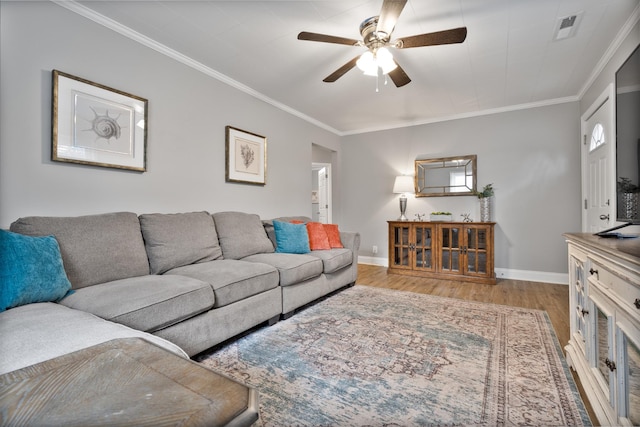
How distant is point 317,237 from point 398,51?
2050 mm

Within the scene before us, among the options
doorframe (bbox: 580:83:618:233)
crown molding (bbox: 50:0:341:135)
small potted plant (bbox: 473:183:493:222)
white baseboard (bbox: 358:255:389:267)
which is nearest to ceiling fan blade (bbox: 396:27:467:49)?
doorframe (bbox: 580:83:618:233)

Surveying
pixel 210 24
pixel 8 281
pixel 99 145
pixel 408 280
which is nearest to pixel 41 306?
pixel 8 281

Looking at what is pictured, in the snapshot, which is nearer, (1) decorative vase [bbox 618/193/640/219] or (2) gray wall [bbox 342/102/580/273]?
(1) decorative vase [bbox 618/193/640/219]

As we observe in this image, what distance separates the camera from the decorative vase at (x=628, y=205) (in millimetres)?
1336

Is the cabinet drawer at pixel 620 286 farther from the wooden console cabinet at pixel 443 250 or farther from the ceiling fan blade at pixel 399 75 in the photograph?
the wooden console cabinet at pixel 443 250

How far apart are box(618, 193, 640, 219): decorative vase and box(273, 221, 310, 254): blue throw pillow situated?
2.43 metres

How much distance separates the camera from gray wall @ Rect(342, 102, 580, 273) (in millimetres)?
3826

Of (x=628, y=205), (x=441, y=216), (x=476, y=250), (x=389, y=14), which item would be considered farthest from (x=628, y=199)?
(x=441, y=216)

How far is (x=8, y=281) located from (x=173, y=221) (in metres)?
1.10

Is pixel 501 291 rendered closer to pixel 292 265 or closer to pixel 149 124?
pixel 292 265

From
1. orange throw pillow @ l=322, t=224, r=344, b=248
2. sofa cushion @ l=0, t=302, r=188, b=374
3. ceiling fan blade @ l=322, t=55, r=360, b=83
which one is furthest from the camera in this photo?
orange throw pillow @ l=322, t=224, r=344, b=248

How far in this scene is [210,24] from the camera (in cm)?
233

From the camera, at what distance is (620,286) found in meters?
1.08

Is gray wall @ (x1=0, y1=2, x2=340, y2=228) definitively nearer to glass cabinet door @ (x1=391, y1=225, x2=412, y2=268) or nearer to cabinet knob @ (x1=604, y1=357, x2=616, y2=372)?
glass cabinet door @ (x1=391, y1=225, x2=412, y2=268)
